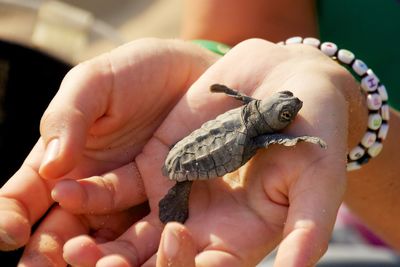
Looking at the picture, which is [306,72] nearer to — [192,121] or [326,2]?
[192,121]

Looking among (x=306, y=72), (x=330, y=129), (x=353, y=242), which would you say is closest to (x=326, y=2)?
(x=306, y=72)

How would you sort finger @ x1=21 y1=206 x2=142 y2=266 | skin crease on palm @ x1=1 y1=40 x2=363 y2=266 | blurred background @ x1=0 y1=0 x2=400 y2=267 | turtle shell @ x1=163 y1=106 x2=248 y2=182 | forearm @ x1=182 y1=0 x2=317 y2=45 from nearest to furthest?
skin crease on palm @ x1=1 y1=40 x2=363 y2=266 < finger @ x1=21 y1=206 x2=142 y2=266 < turtle shell @ x1=163 y1=106 x2=248 y2=182 < forearm @ x1=182 y1=0 x2=317 y2=45 < blurred background @ x1=0 y1=0 x2=400 y2=267

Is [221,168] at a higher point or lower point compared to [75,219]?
higher

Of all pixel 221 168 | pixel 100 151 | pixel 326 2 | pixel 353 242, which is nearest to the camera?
pixel 221 168

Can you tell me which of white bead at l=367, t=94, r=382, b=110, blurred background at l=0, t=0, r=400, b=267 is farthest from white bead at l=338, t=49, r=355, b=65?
blurred background at l=0, t=0, r=400, b=267

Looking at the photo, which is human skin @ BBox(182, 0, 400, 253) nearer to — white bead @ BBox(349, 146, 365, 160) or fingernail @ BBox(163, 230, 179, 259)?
white bead @ BBox(349, 146, 365, 160)
